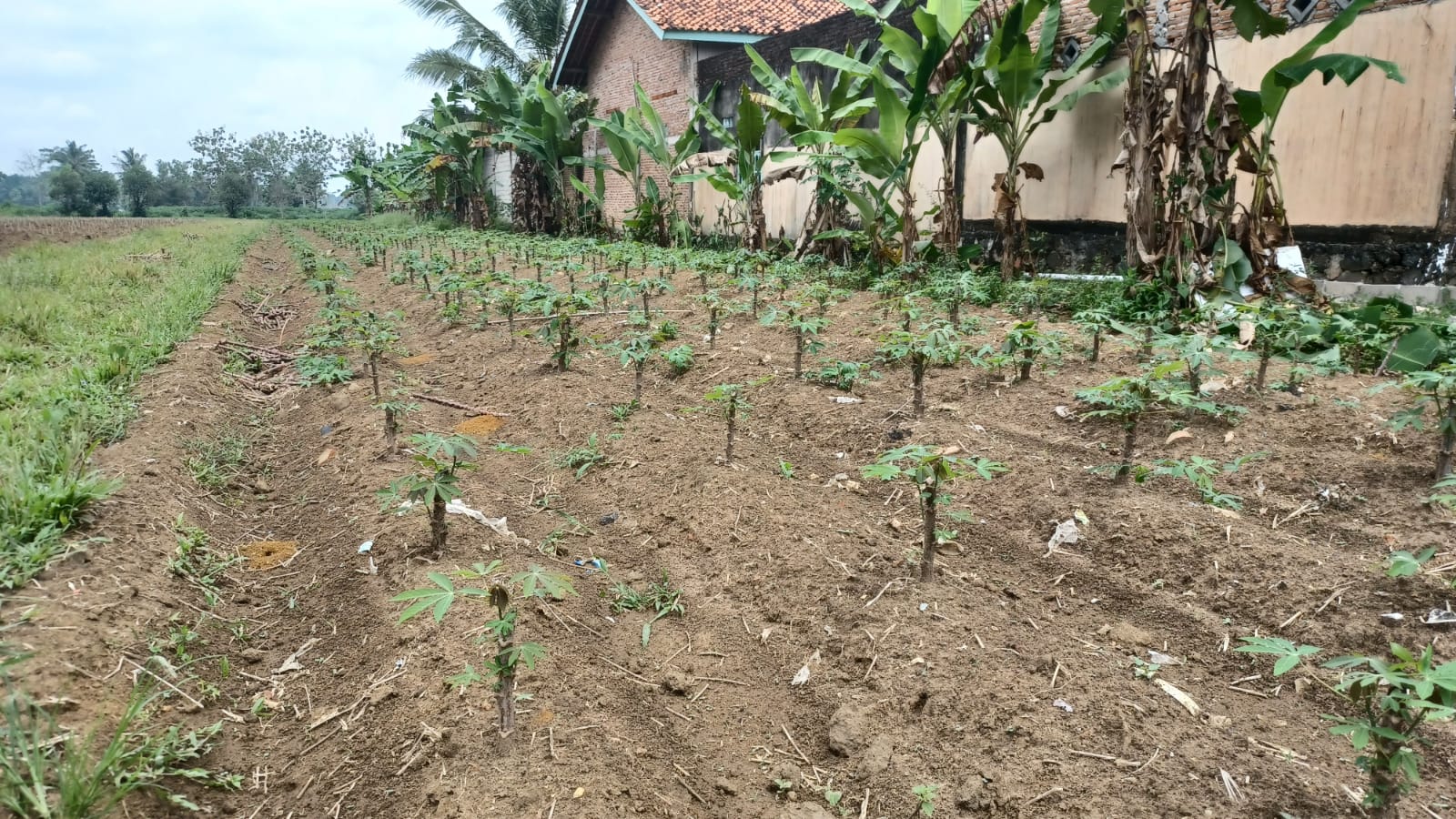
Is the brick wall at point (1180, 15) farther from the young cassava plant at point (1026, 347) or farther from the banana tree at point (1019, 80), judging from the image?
the young cassava plant at point (1026, 347)

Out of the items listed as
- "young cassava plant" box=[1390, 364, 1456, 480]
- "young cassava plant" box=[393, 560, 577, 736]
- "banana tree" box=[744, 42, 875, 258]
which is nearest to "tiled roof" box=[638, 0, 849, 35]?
"banana tree" box=[744, 42, 875, 258]

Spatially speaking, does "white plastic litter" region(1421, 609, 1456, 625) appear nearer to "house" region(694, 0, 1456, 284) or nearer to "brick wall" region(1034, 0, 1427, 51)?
"house" region(694, 0, 1456, 284)

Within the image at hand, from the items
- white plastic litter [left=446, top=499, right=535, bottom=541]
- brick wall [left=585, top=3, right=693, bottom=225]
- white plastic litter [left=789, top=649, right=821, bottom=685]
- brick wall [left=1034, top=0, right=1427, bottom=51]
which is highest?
brick wall [left=585, top=3, right=693, bottom=225]

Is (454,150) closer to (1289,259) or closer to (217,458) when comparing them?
(217,458)

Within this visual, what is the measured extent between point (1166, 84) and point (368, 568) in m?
5.47

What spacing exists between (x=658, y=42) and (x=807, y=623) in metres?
14.9

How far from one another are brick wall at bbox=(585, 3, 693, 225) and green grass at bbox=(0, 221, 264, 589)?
7.53 metres

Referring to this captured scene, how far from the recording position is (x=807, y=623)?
2504 mm

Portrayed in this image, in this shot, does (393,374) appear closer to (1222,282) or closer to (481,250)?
(1222,282)

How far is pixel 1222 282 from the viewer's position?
515 cm

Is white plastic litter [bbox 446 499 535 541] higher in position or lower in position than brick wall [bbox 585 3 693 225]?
lower

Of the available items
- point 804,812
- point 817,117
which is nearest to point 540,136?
point 817,117

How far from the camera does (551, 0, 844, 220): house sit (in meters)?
14.3

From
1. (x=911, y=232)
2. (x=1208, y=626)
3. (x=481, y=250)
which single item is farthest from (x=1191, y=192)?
(x=481, y=250)
